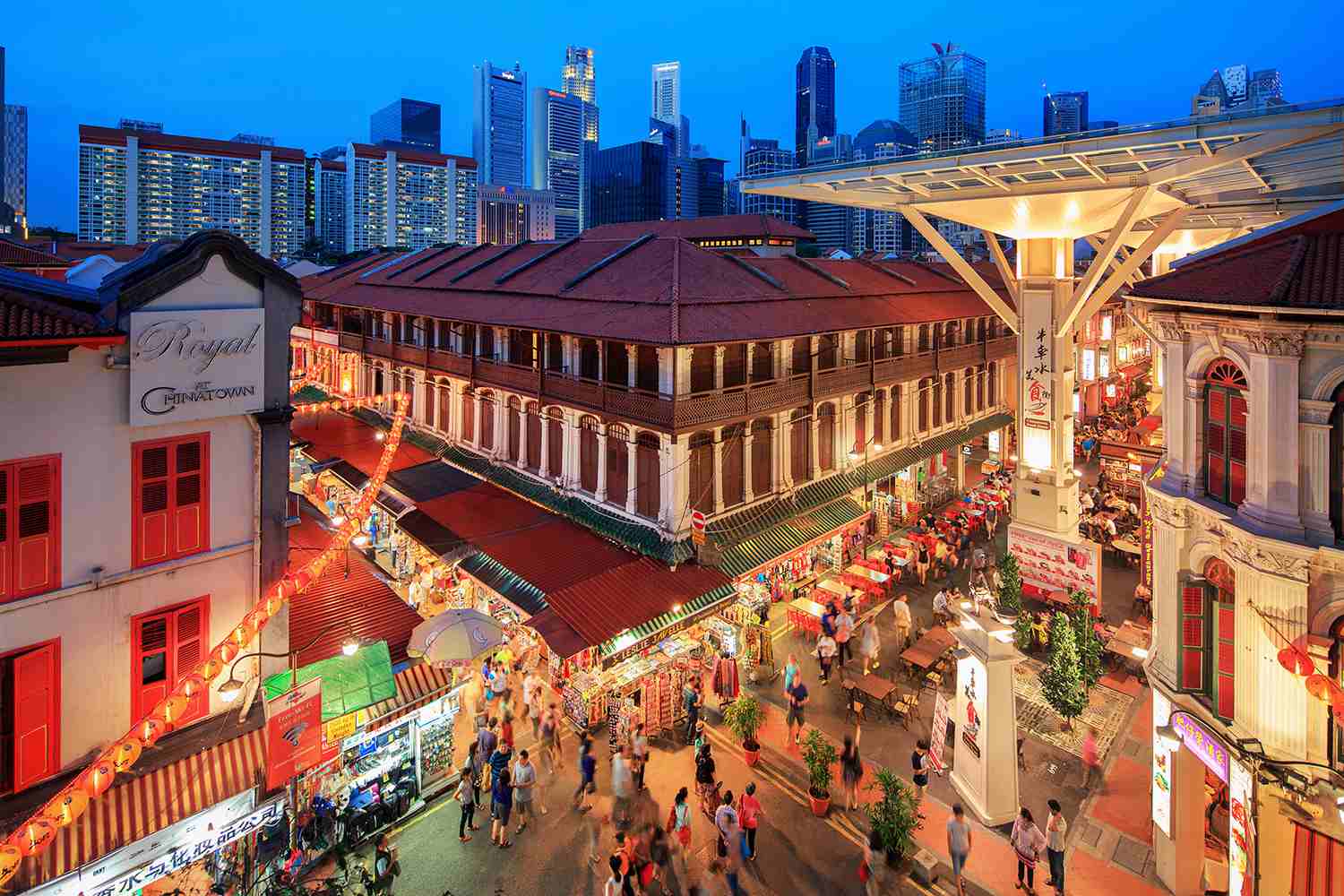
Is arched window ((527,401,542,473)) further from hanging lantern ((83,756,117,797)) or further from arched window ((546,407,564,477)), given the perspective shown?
hanging lantern ((83,756,117,797))

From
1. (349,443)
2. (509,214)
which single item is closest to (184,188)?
(509,214)

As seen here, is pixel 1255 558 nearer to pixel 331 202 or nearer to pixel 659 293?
pixel 659 293

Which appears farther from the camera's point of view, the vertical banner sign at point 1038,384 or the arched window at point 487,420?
the arched window at point 487,420

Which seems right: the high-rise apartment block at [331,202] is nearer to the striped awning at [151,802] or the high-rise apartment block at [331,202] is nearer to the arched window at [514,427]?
the arched window at [514,427]

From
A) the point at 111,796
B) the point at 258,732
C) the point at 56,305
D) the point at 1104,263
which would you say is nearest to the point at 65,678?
the point at 111,796

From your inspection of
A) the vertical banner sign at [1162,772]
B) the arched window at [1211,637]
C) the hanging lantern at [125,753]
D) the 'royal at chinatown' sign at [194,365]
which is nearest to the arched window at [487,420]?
the 'royal at chinatown' sign at [194,365]
